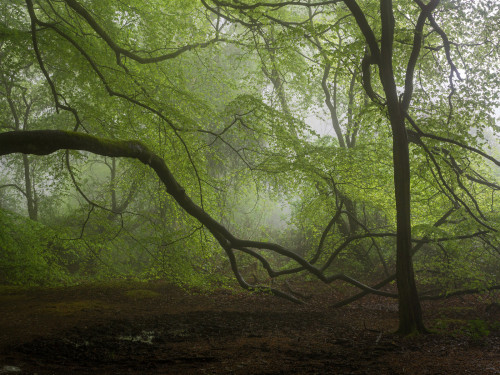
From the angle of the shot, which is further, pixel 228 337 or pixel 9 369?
pixel 228 337

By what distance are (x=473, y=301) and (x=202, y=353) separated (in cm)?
773

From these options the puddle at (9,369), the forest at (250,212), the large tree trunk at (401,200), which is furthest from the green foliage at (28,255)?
the large tree trunk at (401,200)

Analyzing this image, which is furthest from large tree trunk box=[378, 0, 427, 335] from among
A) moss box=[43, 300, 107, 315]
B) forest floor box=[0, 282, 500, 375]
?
moss box=[43, 300, 107, 315]

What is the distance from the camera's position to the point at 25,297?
29.7 ft

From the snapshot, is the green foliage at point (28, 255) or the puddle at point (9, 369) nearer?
the puddle at point (9, 369)

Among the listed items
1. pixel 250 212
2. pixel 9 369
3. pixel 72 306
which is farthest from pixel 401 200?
pixel 72 306

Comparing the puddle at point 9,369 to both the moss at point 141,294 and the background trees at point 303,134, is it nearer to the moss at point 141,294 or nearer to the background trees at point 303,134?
the background trees at point 303,134

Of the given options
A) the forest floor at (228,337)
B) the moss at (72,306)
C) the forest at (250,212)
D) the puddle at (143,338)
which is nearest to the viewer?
the forest floor at (228,337)

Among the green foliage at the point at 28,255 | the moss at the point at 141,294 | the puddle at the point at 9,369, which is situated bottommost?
the moss at the point at 141,294

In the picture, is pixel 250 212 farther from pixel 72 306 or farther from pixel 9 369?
pixel 9 369

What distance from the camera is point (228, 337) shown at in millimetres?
6055

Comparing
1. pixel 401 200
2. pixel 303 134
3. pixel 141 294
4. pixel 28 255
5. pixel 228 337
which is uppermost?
pixel 303 134

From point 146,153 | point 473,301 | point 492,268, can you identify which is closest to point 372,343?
point 146,153

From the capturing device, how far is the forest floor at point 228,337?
4164mm
